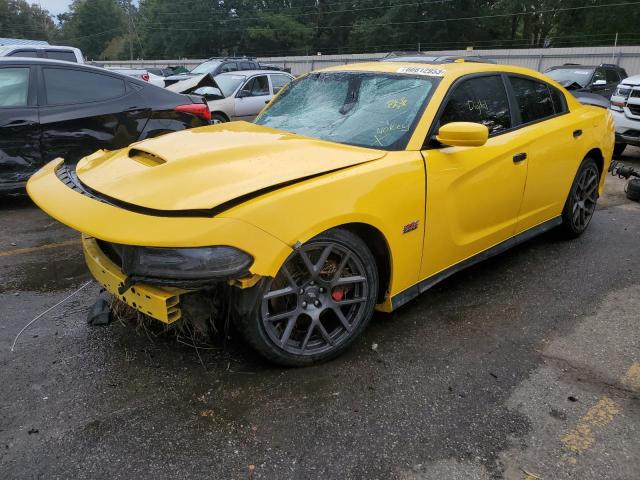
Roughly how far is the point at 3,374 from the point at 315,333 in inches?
63.5

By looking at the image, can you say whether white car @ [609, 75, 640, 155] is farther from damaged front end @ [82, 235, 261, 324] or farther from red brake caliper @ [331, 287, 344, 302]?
damaged front end @ [82, 235, 261, 324]

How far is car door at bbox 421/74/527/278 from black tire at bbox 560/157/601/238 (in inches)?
41.8

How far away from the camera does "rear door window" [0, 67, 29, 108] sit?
547 cm

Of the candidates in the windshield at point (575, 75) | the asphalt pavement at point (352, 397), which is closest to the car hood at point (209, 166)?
the asphalt pavement at point (352, 397)

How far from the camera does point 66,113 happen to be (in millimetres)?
5645

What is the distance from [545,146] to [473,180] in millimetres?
1050

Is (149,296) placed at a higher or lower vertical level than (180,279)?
lower

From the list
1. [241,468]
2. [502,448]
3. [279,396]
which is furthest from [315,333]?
[502,448]

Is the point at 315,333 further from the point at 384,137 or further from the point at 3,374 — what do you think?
the point at 3,374

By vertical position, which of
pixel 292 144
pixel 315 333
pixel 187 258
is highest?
pixel 292 144

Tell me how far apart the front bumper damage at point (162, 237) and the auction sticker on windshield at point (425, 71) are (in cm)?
177

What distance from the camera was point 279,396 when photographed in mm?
2566

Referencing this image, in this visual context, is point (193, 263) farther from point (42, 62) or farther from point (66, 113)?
point (42, 62)

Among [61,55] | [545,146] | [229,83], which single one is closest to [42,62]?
[545,146]
